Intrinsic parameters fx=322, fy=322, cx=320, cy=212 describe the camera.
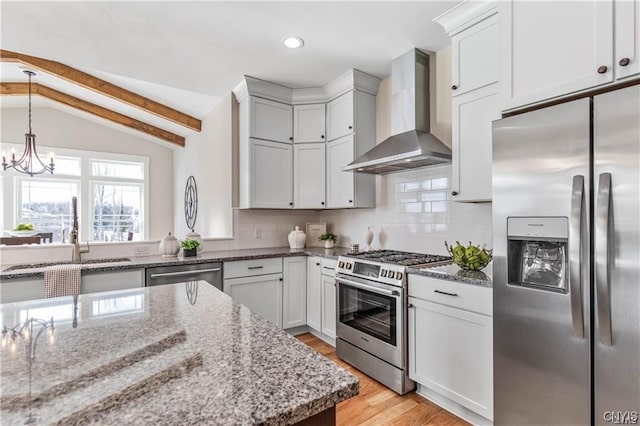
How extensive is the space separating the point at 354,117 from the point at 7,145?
6305 mm

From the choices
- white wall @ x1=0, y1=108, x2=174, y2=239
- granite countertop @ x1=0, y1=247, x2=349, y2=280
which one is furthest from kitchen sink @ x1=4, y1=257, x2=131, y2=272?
white wall @ x1=0, y1=108, x2=174, y2=239

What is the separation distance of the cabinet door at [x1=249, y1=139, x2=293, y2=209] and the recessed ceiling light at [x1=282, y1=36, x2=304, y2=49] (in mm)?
1069

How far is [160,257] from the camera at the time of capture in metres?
2.98

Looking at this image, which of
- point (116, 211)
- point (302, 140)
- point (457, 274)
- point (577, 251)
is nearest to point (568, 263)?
point (577, 251)

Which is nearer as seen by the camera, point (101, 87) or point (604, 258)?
point (604, 258)

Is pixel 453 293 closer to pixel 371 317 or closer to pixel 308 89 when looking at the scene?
pixel 371 317

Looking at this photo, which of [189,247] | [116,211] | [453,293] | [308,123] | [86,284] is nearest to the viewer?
[453,293]

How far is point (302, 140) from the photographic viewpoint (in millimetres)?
3590

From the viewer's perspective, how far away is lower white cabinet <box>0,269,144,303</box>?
2203 mm

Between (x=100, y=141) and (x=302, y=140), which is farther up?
(x=100, y=141)

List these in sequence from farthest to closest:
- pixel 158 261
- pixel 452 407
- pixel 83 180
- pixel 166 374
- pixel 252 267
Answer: pixel 83 180 < pixel 252 267 < pixel 158 261 < pixel 452 407 < pixel 166 374

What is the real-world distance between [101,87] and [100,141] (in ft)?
9.39

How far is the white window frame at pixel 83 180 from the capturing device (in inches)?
224

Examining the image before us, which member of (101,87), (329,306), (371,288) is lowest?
(329,306)
